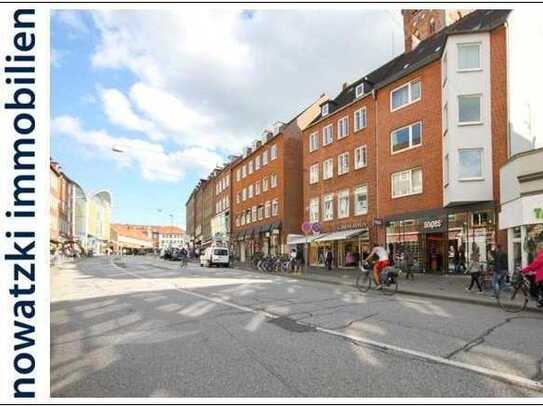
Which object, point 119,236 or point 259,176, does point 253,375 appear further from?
point 119,236

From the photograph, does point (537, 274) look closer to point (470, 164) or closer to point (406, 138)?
point (470, 164)

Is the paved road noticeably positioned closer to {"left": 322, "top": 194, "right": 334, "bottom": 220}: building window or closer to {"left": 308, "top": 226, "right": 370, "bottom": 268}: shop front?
{"left": 308, "top": 226, "right": 370, "bottom": 268}: shop front

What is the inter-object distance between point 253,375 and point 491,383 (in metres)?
2.79

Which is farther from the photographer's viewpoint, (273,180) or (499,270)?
(273,180)

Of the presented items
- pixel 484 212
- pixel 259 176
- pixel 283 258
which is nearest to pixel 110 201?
pixel 259 176

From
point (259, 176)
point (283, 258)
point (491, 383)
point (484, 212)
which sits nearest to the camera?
point (491, 383)

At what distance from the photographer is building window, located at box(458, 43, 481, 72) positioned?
2470 centimetres

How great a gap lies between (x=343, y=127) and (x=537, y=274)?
26859mm

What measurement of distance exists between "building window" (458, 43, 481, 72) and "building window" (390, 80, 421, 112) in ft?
14.1

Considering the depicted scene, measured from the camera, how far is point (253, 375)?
6.14 m

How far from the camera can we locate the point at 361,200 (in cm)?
3466

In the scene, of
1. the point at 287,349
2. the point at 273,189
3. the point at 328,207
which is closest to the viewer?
the point at 287,349

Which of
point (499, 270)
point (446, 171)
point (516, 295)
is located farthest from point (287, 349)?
point (446, 171)

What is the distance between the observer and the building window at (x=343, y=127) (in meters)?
37.3
